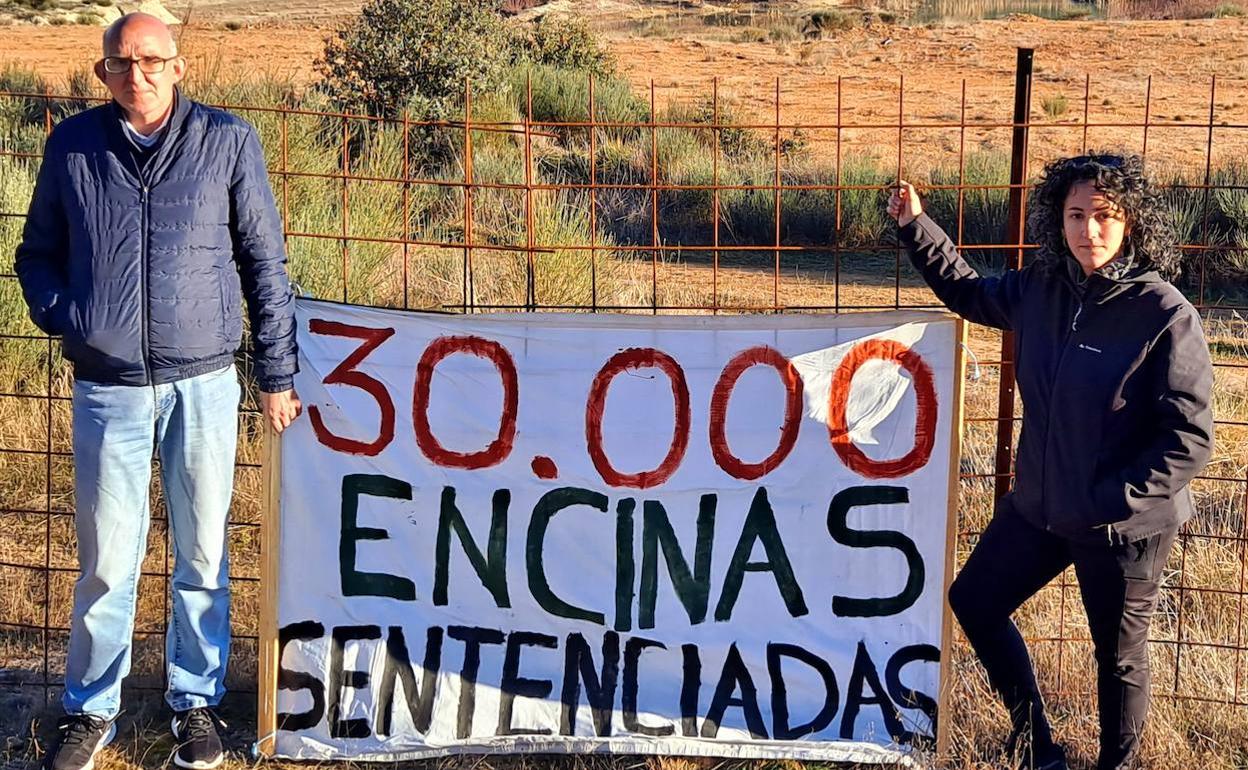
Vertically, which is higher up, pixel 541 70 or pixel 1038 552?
pixel 541 70

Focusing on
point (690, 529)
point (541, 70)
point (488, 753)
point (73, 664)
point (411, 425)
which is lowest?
point (488, 753)

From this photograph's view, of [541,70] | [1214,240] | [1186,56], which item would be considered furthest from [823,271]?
[1186,56]

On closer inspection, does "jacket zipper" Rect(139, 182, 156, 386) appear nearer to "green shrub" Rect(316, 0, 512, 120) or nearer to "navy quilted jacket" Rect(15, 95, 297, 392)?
"navy quilted jacket" Rect(15, 95, 297, 392)

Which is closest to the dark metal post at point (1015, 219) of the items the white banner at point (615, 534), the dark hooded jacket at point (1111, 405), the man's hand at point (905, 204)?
the white banner at point (615, 534)

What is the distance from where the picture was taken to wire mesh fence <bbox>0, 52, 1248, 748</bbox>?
4590 millimetres

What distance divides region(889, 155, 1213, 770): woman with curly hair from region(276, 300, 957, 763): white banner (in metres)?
0.46

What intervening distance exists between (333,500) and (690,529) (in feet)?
3.36

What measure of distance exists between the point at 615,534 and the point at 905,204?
1226mm

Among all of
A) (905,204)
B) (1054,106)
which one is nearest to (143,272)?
(905,204)

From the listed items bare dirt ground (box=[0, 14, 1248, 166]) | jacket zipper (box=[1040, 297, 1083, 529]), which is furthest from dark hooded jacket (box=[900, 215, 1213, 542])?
bare dirt ground (box=[0, 14, 1248, 166])

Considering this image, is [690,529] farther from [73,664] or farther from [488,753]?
[73,664]

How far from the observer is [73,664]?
13.5 ft

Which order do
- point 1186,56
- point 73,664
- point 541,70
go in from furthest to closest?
point 1186,56 → point 541,70 → point 73,664

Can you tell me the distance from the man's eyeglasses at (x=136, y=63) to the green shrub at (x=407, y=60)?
10.1 m
